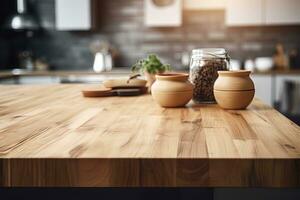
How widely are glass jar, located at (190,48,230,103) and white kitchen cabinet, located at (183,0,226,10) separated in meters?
3.18

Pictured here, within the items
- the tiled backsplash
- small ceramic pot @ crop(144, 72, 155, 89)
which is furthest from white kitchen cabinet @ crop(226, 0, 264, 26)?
small ceramic pot @ crop(144, 72, 155, 89)

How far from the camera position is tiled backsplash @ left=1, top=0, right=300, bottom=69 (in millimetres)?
5176

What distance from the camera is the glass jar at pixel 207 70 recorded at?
1.77 metres

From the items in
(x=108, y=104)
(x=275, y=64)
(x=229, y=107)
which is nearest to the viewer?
(x=229, y=107)

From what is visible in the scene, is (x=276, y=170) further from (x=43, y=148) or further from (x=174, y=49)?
(x=174, y=49)

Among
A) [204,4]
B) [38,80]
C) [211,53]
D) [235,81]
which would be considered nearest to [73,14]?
A: [38,80]

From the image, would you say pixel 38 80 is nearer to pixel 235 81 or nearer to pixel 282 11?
pixel 282 11

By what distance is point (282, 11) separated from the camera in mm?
4758

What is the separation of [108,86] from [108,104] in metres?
0.39

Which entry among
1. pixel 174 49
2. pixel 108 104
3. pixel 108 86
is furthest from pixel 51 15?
pixel 108 104

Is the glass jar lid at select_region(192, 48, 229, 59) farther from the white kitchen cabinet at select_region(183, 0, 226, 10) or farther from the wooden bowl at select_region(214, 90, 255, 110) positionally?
the white kitchen cabinet at select_region(183, 0, 226, 10)

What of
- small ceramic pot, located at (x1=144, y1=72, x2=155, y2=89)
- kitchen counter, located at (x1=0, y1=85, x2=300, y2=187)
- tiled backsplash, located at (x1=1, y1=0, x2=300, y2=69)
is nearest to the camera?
kitchen counter, located at (x1=0, y1=85, x2=300, y2=187)

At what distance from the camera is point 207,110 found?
1605 millimetres

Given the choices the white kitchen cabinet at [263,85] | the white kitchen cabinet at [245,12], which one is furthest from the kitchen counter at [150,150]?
the white kitchen cabinet at [245,12]
